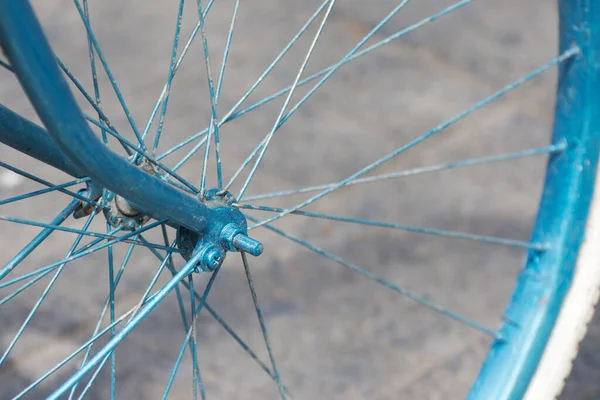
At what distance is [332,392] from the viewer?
183 cm

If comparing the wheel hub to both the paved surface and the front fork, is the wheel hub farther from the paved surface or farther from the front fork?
the paved surface

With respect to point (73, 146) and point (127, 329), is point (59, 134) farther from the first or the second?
point (127, 329)

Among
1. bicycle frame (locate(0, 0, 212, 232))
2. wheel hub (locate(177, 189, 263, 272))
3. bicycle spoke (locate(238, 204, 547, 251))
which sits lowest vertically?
bicycle frame (locate(0, 0, 212, 232))

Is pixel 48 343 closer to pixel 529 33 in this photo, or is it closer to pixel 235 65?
pixel 235 65

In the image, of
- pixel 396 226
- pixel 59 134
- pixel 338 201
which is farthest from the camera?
pixel 338 201

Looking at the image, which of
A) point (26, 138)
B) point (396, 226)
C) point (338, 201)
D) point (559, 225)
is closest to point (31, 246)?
point (26, 138)

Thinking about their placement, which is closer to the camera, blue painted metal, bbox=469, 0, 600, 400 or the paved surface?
blue painted metal, bbox=469, 0, 600, 400

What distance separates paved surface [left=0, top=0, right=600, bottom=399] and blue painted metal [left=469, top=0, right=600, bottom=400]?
0.38 meters

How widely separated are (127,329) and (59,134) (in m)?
0.29

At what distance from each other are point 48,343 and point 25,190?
61 centimetres

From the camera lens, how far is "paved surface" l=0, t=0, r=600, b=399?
189cm

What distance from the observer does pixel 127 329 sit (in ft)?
3.32

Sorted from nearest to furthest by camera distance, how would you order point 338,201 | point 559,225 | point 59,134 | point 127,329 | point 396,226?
point 59,134, point 127,329, point 396,226, point 559,225, point 338,201

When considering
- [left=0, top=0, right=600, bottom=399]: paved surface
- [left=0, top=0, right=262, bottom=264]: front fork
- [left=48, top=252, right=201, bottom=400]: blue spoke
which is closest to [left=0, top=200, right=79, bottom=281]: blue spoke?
[left=0, top=0, right=262, bottom=264]: front fork
